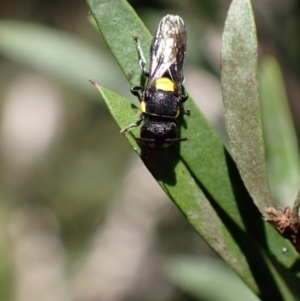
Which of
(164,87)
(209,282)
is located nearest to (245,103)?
(164,87)

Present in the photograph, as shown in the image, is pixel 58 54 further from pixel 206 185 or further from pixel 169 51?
pixel 206 185

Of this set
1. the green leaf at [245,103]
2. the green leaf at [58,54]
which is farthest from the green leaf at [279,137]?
the green leaf at [58,54]

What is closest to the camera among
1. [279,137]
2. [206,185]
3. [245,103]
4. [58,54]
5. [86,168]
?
[245,103]

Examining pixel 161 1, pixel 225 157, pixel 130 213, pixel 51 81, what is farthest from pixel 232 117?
pixel 51 81

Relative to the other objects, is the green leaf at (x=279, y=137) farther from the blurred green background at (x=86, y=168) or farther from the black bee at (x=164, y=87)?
the blurred green background at (x=86, y=168)

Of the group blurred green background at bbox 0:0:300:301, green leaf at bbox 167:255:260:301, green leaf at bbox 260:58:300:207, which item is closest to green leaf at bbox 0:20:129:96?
blurred green background at bbox 0:0:300:301

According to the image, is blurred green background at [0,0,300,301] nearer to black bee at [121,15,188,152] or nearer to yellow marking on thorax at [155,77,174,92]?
black bee at [121,15,188,152]
